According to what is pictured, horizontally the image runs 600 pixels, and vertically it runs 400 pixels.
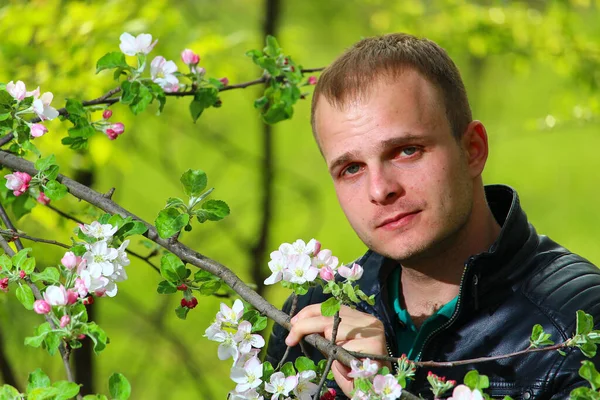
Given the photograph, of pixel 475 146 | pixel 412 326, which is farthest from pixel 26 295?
pixel 475 146

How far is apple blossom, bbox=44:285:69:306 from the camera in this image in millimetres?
996

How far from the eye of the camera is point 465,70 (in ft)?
19.8

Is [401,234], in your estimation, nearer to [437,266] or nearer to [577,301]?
[437,266]

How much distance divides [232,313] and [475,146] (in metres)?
0.73

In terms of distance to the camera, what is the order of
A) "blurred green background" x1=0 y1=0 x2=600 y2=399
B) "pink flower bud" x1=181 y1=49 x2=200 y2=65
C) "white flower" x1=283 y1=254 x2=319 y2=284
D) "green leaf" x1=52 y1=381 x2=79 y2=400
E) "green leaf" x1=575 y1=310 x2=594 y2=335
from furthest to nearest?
"blurred green background" x1=0 y1=0 x2=600 y2=399 < "pink flower bud" x1=181 y1=49 x2=200 y2=65 < "white flower" x1=283 y1=254 x2=319 y2=284 < "green leaf" x1=575 y1=310 x2=594 y2=335 < "green leaf" x1=52 y1=381 x2=79 y2=400

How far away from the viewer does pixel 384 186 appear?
1.42 metres

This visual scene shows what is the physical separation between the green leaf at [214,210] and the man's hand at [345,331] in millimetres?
198

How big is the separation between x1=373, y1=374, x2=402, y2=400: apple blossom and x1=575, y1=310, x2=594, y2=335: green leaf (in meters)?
0.26

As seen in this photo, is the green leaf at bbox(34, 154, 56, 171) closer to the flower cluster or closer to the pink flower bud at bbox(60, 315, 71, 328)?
the flower cluster

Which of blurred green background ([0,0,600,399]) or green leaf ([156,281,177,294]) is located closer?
green leaf ([156,281,177,294])

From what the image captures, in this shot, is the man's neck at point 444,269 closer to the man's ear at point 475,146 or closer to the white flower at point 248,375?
the man's ear at point 475,146

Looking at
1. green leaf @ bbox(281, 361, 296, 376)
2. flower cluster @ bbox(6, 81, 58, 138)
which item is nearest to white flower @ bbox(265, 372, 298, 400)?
green leaf @ bbox(281, 361, 296, 376)

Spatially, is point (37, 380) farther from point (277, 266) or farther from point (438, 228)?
point (438, 228)

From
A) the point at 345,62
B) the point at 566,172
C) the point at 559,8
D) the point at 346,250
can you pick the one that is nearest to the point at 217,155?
the point at 346,250
